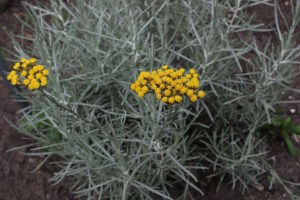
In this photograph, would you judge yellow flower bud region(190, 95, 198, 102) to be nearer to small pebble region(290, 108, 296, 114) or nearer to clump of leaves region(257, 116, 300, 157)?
clump of leaves region(257, 116, 300, 157)

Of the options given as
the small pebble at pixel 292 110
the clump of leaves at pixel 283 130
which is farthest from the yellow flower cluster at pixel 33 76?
the small pebble at pixel 292 110

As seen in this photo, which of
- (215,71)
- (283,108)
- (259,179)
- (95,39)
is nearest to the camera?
(95,39)

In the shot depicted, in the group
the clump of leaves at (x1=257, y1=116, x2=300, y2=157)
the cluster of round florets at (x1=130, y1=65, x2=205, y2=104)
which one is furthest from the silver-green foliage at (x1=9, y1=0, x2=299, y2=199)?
the cluster of round florets at (x1=130, y1=65, x2=205, y2=104)

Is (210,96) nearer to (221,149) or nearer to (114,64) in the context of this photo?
(221,149)

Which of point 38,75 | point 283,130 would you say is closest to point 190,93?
point 38,75

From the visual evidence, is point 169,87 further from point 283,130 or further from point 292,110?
point 292,110

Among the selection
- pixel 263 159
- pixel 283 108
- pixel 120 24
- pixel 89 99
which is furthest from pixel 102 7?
pixel 283 108

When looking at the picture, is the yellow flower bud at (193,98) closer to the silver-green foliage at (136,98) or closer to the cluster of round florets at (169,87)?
the cluster of round florets at (169,87)

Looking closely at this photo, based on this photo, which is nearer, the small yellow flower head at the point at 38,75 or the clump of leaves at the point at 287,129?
the small yellow flower head at the point at 38,75
